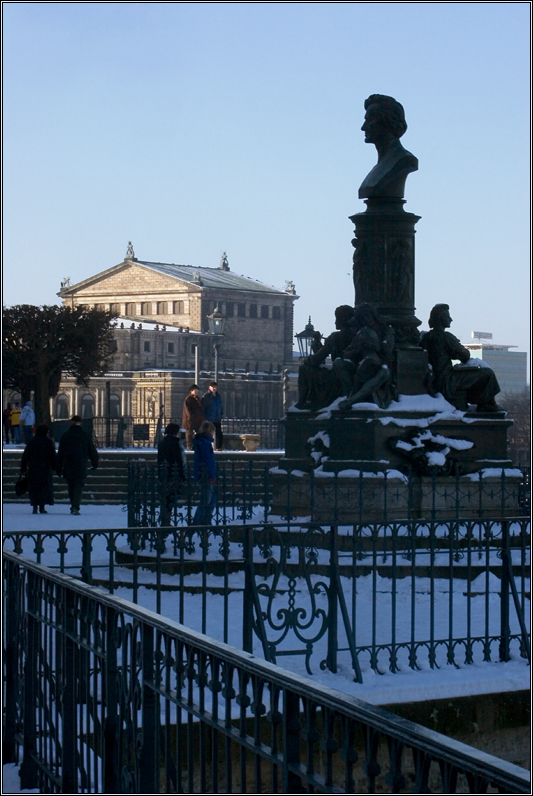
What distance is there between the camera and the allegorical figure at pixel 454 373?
14711 mm

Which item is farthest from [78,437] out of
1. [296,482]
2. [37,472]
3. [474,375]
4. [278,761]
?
[278,761]

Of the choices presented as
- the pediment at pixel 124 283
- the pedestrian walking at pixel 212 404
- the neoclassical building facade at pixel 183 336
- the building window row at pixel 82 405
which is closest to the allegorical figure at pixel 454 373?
the pedestrian walking at pixel 212 404

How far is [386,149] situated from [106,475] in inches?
510

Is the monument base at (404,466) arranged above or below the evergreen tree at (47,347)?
below

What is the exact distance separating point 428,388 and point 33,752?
9.71 metres

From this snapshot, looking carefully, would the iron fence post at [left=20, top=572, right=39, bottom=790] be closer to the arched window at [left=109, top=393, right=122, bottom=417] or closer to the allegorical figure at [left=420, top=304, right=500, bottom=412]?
the allegorical figure at [left=420, top=304, right=500, bottom=412]

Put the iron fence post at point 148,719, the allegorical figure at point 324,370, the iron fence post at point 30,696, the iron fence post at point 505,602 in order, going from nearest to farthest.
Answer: the iron fence post at point 148,719 < the iron fence post at point 30,696 < the iron fence post at point 505,602 < the allegorical figure at point 324,370

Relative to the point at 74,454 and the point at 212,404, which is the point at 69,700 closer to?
the point at 74,454

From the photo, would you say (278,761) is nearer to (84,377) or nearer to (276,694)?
(276,694)

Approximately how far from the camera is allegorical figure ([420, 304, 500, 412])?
1471 centimetres

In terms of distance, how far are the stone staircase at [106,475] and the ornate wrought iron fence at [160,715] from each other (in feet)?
57.8

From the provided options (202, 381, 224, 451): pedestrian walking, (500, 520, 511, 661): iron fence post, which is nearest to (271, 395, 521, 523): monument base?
(500, 520, 511, 661): iron fence post

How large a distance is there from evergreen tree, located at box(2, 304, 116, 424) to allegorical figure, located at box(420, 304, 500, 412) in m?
27.5

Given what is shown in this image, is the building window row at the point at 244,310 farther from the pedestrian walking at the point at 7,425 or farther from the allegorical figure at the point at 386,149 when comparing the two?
the allegorical figure at the point at 386,149
